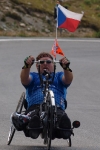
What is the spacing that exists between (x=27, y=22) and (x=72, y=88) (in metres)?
20.6

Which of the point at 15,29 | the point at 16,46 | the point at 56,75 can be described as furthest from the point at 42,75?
the point at 15,29

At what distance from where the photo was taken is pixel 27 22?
34.7 metres

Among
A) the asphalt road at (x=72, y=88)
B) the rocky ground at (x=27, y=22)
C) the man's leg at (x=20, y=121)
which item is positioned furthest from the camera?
the rocky ground at (x=27, y=22)

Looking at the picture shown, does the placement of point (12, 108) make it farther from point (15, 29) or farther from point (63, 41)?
point (15, 29)

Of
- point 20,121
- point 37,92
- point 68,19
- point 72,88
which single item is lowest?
point 72,88

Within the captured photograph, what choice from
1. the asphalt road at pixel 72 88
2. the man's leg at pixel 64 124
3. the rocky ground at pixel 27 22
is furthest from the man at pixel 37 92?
the rocky ground at pixel 27 22

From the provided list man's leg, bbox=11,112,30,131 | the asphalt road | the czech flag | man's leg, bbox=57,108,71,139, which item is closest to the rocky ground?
the asphalt road

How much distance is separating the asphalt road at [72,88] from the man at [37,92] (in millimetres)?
531

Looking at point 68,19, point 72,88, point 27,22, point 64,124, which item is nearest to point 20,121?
point 64,124

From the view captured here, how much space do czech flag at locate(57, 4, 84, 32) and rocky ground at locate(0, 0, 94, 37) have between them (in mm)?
21941

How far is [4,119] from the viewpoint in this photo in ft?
31.0

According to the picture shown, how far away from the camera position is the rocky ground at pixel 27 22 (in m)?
32.9

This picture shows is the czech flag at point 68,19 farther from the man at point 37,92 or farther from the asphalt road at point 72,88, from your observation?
the man at point 37,92

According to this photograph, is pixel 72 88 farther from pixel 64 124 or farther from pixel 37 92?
pixel 64 124
